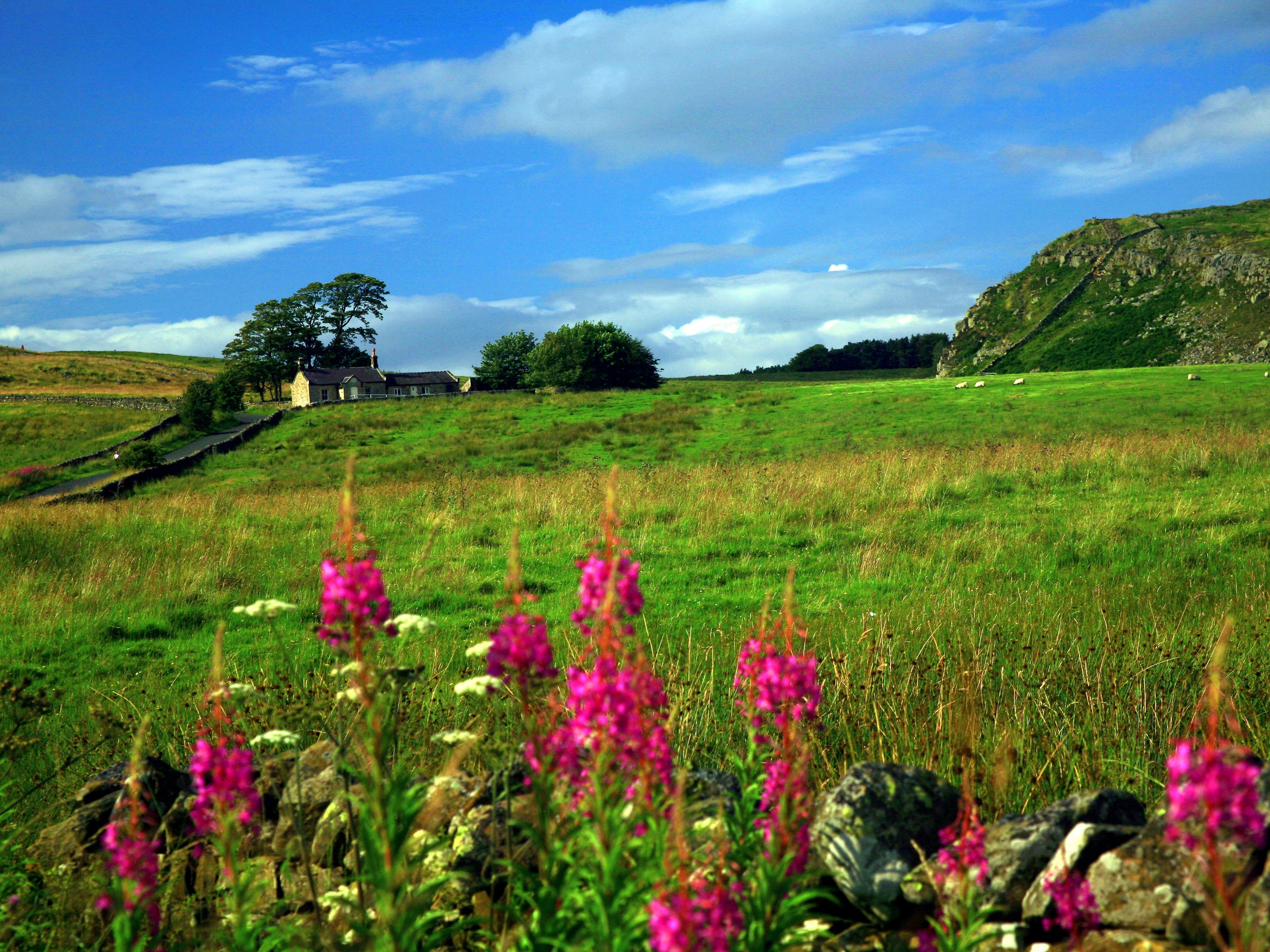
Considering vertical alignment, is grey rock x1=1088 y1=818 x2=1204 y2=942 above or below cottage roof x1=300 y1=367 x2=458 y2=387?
below

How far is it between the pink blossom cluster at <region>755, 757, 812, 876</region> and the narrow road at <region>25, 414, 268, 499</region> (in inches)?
1351

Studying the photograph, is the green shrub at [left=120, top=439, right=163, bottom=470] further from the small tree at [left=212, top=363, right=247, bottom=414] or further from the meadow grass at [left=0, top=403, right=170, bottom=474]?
the small tree at [left=212, top=363, right=247, bottom=414]

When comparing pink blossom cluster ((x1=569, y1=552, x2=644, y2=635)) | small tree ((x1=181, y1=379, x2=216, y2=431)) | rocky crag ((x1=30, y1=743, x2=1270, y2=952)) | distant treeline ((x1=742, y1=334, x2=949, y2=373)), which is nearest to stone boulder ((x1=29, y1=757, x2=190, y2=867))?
rocky crag ((x1=30, y1=743, x2=1270, y2=952))

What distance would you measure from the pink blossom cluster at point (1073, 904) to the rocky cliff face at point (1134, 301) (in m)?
101

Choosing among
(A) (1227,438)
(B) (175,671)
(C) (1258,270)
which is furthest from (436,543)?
(C) (1258,270)

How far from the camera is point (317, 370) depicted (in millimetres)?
92875

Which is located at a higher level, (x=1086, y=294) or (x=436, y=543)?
(x=1086, y=294)

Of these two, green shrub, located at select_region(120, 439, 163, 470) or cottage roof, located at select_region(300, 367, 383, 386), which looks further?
cottage roof, located at select_region(300, 367, 383, 386)

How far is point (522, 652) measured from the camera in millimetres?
2305

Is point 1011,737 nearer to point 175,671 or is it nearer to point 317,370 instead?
point 175,671

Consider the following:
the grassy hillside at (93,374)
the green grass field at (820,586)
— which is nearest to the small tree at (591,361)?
the grassy hillside at (93,374)

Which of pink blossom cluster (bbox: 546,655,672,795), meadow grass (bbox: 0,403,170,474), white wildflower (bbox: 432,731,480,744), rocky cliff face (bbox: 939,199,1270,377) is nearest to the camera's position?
pink blossom cluster (bbox: 546,655,672,795)

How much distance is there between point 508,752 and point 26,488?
140 feet

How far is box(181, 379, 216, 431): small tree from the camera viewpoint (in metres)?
→ 57.7
